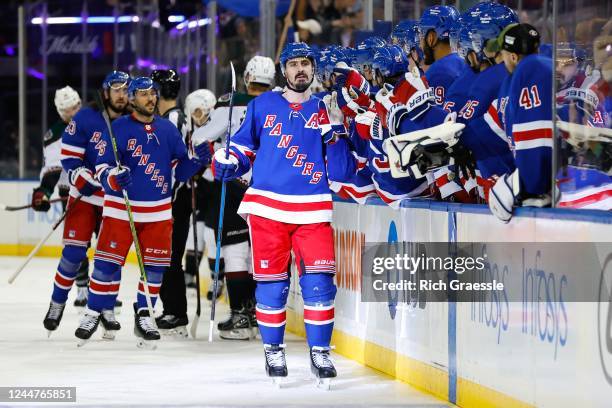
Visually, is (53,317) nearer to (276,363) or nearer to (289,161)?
(276,363)

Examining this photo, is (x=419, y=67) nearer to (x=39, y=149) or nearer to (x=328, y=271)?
(x=328, y=271)

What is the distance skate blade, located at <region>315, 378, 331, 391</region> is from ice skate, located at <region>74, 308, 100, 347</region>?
1833mm

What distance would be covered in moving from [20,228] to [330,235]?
9.70m

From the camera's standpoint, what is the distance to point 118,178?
24.5 ft

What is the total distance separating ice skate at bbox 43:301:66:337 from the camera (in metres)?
8.11

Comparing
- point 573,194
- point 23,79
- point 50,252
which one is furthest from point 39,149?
point 573,194

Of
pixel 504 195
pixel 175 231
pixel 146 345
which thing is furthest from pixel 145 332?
pixel 504 195

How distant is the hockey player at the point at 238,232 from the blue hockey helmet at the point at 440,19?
5.64 feet

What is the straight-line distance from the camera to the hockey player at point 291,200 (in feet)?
21.0

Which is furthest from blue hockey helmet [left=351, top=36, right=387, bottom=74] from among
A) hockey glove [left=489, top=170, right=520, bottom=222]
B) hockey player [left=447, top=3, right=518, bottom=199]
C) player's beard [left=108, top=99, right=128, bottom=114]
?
player's beard [left=108, top=99, right=128, bottom=114]

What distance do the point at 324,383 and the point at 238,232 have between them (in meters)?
2.25

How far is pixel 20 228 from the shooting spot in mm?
15641

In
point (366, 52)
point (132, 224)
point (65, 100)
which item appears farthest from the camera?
point (65, 100)

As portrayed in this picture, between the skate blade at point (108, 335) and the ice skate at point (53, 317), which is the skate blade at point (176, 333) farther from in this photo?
the ice skate at point (53, 317)
